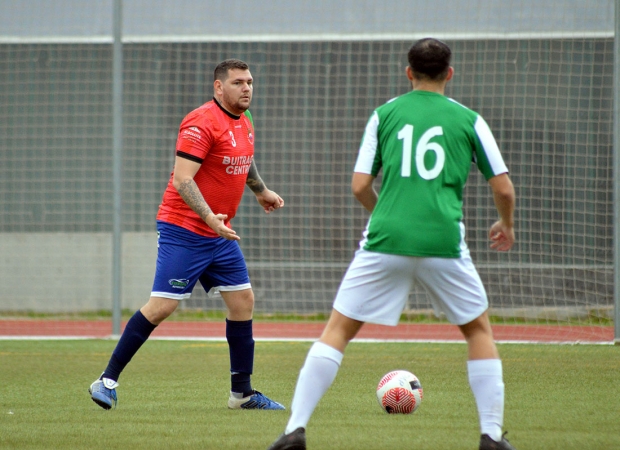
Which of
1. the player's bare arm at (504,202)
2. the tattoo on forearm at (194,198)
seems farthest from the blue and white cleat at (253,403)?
the player's bare arm at (504,202)

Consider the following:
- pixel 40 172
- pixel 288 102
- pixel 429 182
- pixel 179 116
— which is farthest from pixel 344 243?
pixel 429 182

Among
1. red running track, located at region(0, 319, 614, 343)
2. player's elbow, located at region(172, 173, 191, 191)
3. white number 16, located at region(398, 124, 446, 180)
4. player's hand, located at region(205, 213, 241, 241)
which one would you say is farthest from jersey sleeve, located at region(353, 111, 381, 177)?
red running track, located at region(0, 319, 614, 343)

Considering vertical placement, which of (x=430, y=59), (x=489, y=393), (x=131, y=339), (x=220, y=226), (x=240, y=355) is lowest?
(x=240, y=355)

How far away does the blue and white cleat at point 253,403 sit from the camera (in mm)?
5730

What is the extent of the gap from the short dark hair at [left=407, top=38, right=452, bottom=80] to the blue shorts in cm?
219

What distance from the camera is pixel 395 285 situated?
13.2 feet

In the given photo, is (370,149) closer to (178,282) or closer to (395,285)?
(395,285)

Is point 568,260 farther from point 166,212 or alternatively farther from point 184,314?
point 166,212

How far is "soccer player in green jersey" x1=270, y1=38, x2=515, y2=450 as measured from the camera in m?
3.97

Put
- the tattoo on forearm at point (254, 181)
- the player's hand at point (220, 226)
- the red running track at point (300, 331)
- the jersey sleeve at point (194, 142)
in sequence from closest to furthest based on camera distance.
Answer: the player's hand at point (220, 226) < the jersey sleeve at point (194, 142) < the tattoo on forearm at point (254, 181) < the red running track at point (300, 331)

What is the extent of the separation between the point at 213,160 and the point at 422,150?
2.08m

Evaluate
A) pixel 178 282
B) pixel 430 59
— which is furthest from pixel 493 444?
pixel 178 282

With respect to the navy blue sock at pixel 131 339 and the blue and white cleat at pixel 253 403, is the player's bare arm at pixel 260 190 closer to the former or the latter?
the navy blue sock at pixel 131 339

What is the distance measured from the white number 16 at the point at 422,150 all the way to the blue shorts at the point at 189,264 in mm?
2151
